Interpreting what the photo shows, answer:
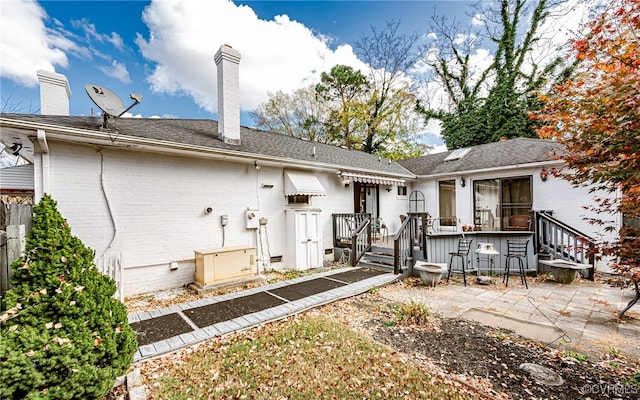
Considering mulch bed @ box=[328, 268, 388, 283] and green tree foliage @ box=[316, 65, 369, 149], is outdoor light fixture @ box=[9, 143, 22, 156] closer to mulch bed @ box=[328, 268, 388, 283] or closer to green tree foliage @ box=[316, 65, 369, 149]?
mulch bed @ box=[328, 268, 388, 283]

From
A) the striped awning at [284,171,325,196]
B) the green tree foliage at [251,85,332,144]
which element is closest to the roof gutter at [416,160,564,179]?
the striped awning at [284,171,325,196]

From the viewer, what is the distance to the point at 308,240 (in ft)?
30.2

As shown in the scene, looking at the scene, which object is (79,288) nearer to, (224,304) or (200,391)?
(200,391)

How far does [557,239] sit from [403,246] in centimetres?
506

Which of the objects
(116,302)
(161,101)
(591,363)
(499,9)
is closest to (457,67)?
(499,9)

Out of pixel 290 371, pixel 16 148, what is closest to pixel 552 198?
pixel 290 371

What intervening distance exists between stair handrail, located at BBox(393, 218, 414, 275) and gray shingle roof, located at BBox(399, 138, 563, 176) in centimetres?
586

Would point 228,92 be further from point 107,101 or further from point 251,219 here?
point 251,219

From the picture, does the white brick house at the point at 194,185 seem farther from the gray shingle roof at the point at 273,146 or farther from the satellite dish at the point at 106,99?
the satellite dish at the point at 106,99

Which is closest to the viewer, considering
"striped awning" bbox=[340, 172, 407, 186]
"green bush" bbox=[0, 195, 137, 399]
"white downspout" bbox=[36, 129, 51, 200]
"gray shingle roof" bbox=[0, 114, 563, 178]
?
"green bush" bbox=[0, 195, 137, 399]

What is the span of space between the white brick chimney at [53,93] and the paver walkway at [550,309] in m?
11.7

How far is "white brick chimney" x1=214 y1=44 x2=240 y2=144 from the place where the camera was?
27.8 feet

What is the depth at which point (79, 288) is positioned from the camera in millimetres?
2719

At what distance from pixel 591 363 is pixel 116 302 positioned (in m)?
6.42
